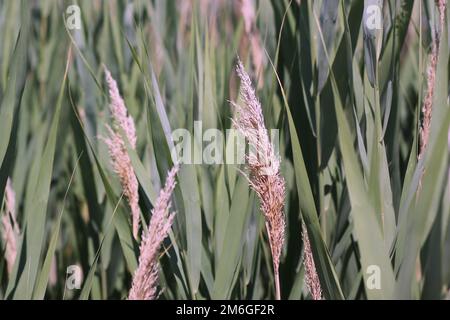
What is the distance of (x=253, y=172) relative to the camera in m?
0.79

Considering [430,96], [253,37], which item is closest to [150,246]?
[430,96]

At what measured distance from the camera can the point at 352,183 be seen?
0.78 metres

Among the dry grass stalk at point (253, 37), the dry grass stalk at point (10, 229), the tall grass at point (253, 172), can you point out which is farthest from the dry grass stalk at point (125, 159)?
the dry grass stalk at point (253, 37)

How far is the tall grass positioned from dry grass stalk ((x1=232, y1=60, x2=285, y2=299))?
2cm

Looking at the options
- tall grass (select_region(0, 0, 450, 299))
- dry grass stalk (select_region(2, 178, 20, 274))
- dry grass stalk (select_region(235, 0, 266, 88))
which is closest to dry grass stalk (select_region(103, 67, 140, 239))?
tall grass (select_region(0, 0, 450, 299))

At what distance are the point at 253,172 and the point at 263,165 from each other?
0.02 m

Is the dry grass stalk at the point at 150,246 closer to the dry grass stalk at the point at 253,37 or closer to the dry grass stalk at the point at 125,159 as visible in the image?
the dry grass stalk at the point at 125,159

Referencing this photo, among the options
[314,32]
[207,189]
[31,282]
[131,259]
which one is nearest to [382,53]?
[314,32]

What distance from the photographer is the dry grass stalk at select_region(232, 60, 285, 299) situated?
753 mm

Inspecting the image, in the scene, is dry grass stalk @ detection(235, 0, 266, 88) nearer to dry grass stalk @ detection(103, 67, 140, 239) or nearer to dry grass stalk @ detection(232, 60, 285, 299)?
dry grass stalk @ detection(103, 67, 140, 239)

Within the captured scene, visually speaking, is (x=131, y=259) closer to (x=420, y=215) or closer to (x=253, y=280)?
(x=253, y=280)

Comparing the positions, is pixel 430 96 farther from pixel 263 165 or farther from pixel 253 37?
pixel 253 37

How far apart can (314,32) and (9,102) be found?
1.58ft

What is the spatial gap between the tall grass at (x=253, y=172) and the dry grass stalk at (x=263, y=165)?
0.7 inches
